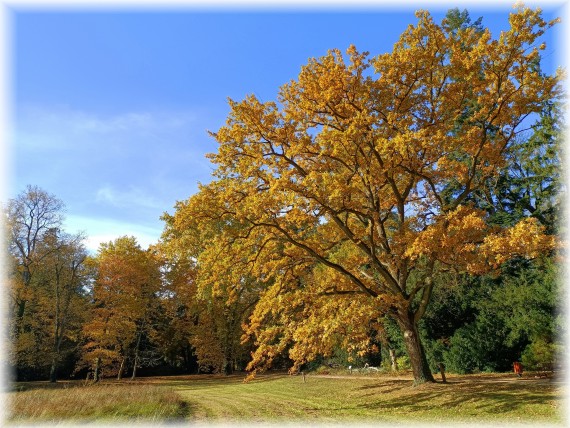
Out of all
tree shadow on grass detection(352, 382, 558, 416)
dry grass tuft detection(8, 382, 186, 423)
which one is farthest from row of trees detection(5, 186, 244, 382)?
tree shadow on grass detection(352, 382, 558, 416)

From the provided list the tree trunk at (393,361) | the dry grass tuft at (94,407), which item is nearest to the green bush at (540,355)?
the tree trunk at (393,361)

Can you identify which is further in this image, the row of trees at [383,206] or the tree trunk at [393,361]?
the tree trunk at [393,361]

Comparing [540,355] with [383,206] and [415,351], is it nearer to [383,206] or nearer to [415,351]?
[415,351]

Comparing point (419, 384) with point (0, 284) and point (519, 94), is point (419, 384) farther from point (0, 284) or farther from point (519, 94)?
point (0, 284)

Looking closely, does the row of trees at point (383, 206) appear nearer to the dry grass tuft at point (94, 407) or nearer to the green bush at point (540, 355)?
the green bush at point (540, 355)

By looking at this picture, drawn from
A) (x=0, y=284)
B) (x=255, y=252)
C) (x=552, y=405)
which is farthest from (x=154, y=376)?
(x=552, y=405)

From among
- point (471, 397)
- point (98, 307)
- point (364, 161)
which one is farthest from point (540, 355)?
point (98, 307)

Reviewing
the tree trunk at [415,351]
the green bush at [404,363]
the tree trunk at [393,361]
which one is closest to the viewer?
the tree trunk at [415,351]

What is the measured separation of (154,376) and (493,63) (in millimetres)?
39391

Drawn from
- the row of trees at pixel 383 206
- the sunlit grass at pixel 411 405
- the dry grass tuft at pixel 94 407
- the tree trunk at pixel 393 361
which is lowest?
the tree trunk at pixel 393 361

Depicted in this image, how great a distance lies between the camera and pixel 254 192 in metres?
14.9

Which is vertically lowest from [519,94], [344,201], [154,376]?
[154,376]

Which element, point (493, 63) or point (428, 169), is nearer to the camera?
point (493, 63)

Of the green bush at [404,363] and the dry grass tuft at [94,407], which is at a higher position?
the dry grass tuft at [94,407]
